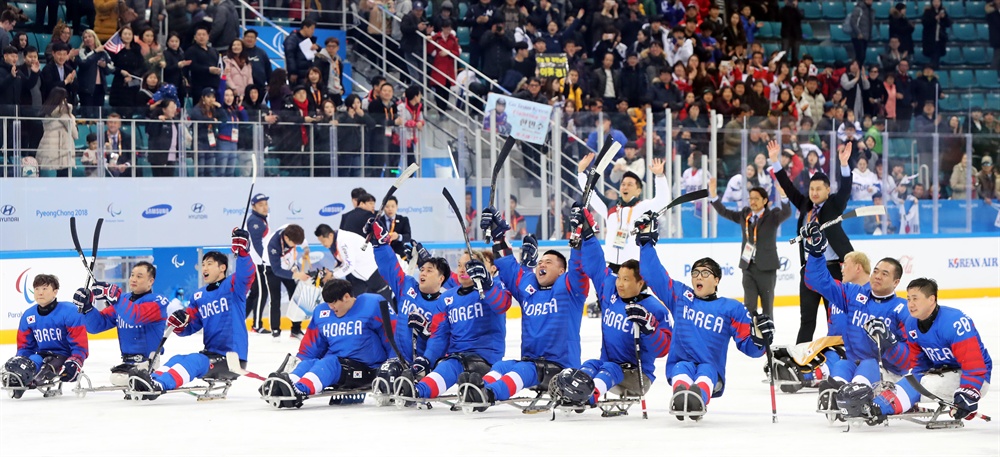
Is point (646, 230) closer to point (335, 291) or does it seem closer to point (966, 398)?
point (966, 398)

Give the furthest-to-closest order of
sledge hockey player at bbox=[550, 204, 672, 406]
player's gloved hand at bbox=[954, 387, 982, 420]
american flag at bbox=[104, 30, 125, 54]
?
1. american flag at bbox=[104, 30, 125, 54]
2. sledge hockey player at bbox=[550, 204, 672, 406]
3. player's gloved hand at bbox=[954, 387, 982, 420]

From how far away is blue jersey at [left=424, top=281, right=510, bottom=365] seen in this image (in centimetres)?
902

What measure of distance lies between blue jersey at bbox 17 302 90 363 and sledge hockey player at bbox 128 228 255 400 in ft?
1.93

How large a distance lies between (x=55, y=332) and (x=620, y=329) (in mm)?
3871

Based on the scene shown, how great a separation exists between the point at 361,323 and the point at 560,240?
7717 mm

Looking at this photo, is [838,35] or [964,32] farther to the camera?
[964,32]

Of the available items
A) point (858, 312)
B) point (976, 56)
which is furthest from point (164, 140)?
point (976, 56)

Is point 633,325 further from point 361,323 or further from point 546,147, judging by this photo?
point 546,147

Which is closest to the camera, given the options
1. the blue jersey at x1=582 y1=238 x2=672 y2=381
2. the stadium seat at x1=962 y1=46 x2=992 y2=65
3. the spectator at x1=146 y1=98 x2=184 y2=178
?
the blue jersey at x1=582 y1=238 x2=672 y2=381

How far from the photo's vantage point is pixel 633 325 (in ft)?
27.8

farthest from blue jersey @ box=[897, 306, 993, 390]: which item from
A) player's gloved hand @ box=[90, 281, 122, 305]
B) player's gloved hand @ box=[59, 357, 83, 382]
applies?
player's gloved hand @ box=[59, 357, 83, 382]

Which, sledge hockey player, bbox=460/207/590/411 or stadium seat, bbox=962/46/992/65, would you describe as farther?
stadium seat, bbox=962/46/992/65

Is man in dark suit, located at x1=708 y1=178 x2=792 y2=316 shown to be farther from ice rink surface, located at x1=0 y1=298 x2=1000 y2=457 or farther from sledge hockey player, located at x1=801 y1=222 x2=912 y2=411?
sledge hockey player, located at x1=801 y1=222 x2=912 y2=411

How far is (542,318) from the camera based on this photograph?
8.80 m
